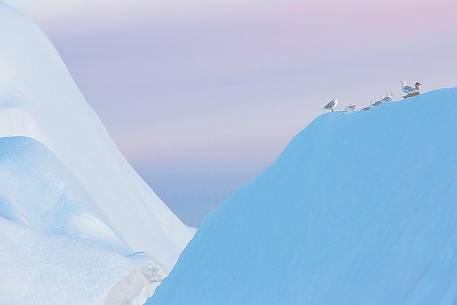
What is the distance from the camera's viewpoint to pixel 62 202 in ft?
198

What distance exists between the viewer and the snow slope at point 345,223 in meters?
21.5

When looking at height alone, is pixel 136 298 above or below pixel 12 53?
below

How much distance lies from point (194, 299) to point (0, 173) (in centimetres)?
3322

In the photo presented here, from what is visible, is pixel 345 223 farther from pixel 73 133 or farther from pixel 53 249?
pixel 73 133

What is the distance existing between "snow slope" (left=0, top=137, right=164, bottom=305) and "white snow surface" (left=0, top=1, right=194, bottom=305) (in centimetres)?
4

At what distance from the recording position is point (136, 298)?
5362 centimetres

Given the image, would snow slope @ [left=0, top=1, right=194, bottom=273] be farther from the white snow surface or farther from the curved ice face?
the curved ice face

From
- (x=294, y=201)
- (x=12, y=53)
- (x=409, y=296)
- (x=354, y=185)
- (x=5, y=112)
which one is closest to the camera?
(x=409, y=296)

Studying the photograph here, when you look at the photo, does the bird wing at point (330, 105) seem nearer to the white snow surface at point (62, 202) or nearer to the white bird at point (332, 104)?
the white bird at point (332, 104)

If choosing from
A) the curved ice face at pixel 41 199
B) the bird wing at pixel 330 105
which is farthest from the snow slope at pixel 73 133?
the bird wing at pixel 330 105

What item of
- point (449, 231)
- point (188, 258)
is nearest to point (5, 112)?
point (188, 258)

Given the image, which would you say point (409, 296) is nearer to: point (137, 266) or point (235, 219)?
point (235, 219)

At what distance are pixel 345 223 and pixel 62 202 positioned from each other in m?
37.1

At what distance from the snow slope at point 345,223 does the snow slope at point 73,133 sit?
43.0 meters
